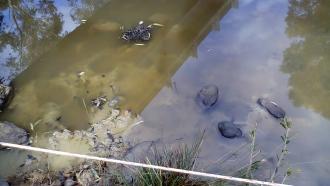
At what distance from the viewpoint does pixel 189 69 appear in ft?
15.0

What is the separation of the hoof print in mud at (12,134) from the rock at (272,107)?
2542 millimetres

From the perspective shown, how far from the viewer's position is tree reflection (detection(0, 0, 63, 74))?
4930 millimetres

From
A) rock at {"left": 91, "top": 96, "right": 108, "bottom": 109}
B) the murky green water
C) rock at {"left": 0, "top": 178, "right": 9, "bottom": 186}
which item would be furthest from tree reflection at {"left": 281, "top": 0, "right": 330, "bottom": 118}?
rock at {"left": 0, "top": 178, "right": 9, "bottom": 186}

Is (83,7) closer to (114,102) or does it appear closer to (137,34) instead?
(137,34)

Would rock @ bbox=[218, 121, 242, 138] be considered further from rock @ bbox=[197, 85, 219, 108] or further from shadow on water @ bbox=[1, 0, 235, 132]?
shadow on water @ bbox=[1, 0, 235, 132]

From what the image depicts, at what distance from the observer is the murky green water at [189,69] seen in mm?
3770

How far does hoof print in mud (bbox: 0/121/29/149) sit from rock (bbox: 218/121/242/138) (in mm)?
2002

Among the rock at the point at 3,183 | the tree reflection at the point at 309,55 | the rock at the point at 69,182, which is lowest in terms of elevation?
the rock at the point at 3,183

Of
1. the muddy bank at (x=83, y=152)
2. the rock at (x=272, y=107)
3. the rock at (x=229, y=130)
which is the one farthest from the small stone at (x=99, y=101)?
the rock at (x=272, y=107)

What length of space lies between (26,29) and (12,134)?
7.31 feet

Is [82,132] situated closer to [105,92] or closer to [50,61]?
[105,92]

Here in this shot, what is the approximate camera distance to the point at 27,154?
3.56 m

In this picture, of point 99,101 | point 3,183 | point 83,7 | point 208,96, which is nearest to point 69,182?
point 3,183

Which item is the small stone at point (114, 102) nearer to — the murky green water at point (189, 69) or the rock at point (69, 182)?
the murky green water at point (189, 69)
